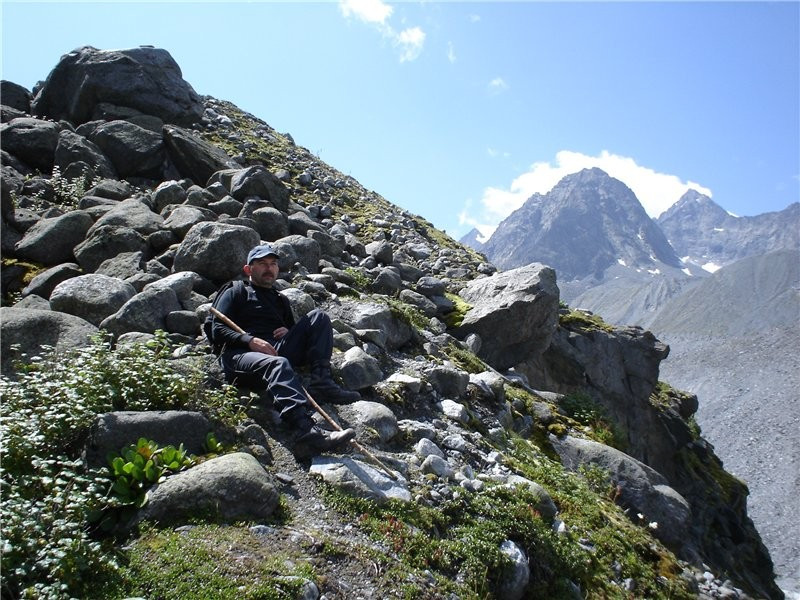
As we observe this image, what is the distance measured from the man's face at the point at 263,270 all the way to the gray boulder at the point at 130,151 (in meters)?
10.4

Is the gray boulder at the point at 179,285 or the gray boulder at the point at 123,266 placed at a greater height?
the gray boulder at the point at 179,285

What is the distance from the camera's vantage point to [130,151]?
54.5ft

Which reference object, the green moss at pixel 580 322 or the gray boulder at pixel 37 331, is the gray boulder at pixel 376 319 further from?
the green moss at pixel 580 322

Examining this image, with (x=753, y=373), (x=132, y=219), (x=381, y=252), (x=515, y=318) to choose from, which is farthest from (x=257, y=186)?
(x=753, y=373)

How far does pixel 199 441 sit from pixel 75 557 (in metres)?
1.94

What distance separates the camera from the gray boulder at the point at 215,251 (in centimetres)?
996

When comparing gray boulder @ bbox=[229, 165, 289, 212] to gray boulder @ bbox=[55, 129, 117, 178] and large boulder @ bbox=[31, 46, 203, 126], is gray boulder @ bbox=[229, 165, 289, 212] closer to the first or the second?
gray boulder @ bbox=[55, 129, 117, 178]

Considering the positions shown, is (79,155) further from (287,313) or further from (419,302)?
(287,313)

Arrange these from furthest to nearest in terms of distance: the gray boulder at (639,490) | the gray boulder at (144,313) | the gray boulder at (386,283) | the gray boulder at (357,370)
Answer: the gray boulder at (386,283)
the gray boulder at (639,490)
the gray boulder at (357,370)
the gray boulder at (144,313)

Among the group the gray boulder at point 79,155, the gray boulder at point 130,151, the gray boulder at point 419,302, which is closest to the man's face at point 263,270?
the gray boulder at point 419,302

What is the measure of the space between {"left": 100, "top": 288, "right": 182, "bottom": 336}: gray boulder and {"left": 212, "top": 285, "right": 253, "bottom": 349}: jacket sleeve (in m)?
1.06

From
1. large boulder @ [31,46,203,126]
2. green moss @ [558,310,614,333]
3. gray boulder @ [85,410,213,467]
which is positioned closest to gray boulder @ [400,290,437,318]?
gray boulder @ [85,410,213,467]

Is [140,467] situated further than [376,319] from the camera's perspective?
No

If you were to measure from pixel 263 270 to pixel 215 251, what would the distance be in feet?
7.00
